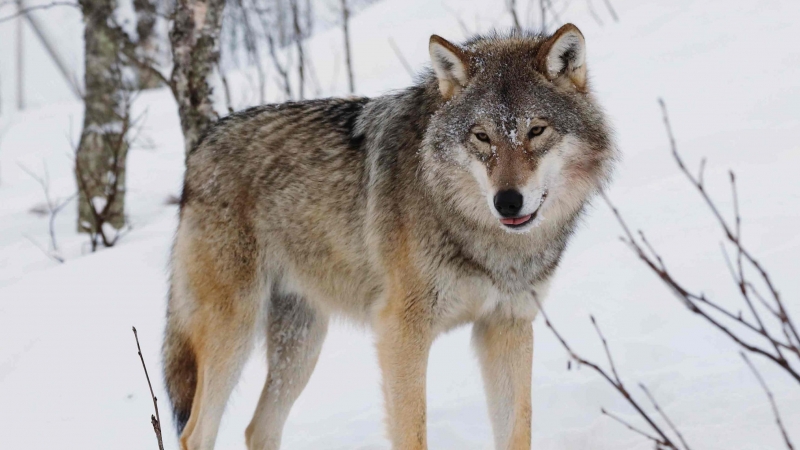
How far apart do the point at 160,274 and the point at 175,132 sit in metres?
8.62

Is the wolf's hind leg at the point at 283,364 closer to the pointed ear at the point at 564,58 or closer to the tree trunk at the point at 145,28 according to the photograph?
the pointed ear at the point at 564,58

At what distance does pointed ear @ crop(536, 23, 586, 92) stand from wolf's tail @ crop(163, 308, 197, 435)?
2152 millimetres

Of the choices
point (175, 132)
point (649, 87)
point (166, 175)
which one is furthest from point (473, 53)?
point (175, 132)

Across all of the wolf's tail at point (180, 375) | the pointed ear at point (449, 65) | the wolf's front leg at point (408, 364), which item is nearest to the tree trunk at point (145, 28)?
the wolf's tail at point (180, 375)

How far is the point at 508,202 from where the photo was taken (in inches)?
111

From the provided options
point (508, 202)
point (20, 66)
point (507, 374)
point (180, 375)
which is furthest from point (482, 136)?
point (20, 66)

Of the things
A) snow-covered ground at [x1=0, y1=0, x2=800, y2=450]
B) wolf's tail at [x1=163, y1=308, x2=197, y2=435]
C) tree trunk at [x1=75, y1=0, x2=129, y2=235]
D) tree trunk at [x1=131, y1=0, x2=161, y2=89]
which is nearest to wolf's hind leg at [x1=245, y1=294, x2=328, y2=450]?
snow-covered ground at [x1=0, y1=0, x2=800, y2=450]

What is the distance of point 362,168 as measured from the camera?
370 centimetres

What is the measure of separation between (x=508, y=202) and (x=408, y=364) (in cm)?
87

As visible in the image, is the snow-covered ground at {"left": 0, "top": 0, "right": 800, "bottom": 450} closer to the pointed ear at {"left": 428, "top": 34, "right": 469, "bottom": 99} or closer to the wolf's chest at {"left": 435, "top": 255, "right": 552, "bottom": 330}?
the wolf's chest at {"left": 435, "top": 255, "right": 552, "bottom": 330}

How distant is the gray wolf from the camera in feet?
10.2

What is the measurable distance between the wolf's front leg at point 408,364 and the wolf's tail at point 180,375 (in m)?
1.17

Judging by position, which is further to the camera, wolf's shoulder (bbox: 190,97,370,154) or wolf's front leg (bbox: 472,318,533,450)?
wolf's shoulder (bbox: 190,97,370,154)

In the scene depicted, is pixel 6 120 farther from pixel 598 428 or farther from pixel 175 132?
pixel 598 428
